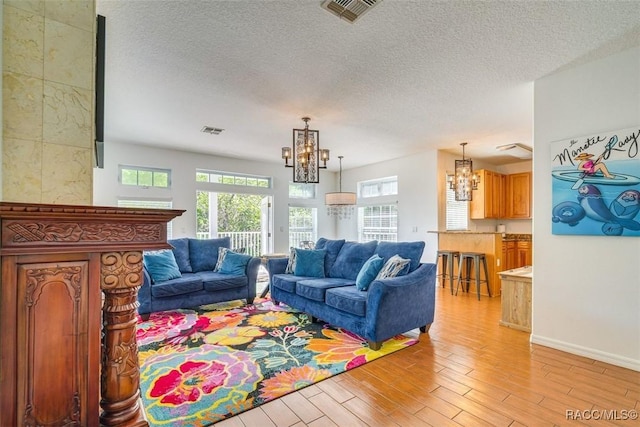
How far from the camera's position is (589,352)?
8.81 ft

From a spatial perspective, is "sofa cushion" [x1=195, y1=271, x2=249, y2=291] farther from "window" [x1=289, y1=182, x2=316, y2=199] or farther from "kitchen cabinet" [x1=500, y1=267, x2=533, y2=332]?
"window" [x1=289, y1=182, x2=316, y2=199]

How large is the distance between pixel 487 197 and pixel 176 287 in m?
6.09

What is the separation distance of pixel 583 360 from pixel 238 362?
2.95 meters

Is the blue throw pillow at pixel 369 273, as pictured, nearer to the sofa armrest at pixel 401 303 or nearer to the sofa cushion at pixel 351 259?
the sofa armrest at pixel 401 303

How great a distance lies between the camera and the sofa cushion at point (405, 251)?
3270 millimetres

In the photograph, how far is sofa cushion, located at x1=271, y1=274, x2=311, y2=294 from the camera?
3844 mm

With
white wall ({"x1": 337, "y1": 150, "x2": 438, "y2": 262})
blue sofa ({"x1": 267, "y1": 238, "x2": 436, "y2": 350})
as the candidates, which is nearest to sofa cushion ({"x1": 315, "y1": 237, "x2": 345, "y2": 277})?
blue sofa ({"x1": 267, "y1": 238, "x2": 436, "y2": 350})

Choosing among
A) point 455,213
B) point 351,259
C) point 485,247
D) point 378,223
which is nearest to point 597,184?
point 351,259

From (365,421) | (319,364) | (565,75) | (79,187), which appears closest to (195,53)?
(79,187)

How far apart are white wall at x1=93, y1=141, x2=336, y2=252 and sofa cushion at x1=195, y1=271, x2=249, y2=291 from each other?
1895 millimetres

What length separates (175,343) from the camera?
9.70 feet

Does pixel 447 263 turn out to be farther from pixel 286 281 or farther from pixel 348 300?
pixel 348 300

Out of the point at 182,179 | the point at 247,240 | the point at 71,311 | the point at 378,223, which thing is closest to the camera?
the point at 71,311

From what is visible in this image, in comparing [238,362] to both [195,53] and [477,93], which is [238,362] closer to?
[195,53]
